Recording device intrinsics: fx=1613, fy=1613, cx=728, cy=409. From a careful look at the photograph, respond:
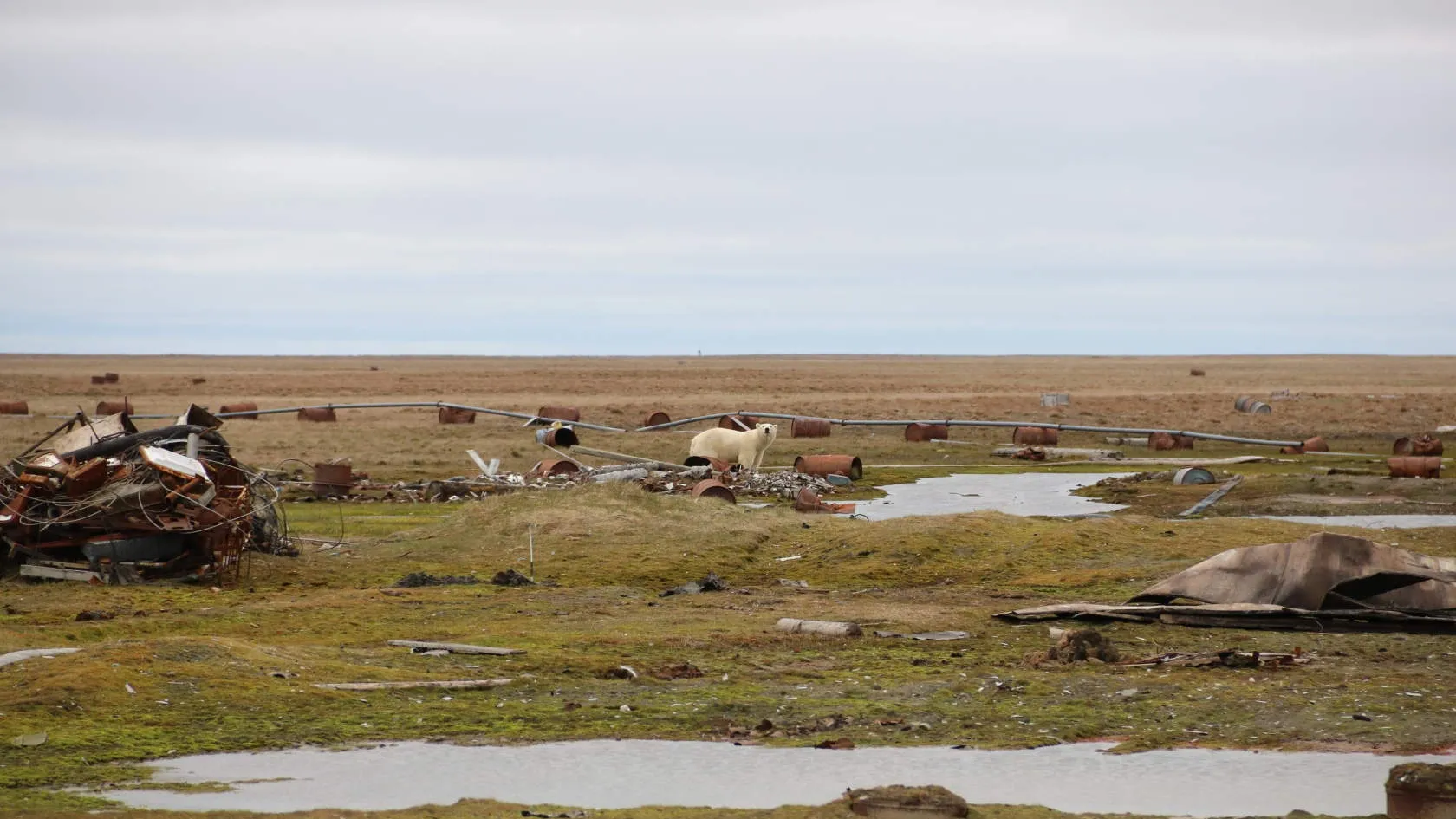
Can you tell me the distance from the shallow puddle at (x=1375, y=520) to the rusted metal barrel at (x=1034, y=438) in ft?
49.7

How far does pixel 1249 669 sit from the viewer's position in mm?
13023

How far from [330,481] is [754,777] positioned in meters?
21.4

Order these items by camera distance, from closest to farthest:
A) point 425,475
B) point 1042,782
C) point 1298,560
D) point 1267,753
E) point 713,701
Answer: point 1042,782
point 1267,753
point 713,701
point 1298,560
point 425,475

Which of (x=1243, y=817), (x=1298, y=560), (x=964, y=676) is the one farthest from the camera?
(x=1298, y=560)

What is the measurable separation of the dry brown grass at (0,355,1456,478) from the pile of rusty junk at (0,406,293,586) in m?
14.1

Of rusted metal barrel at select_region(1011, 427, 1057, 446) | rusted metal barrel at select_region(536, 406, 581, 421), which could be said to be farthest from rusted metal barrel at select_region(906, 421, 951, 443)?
rusted metal barrel at select_region(536, 406, 581, 421)

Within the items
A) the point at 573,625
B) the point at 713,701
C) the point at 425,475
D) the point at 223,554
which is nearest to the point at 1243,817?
the point at 713,701

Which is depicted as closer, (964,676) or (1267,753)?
(1267,753)

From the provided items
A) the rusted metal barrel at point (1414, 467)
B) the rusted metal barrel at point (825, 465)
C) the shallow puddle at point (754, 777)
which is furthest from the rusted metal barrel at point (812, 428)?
the shallow puddle at point (754, 777)

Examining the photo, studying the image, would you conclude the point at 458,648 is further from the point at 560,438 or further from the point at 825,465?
the point at 560,438

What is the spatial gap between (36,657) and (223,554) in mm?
7299

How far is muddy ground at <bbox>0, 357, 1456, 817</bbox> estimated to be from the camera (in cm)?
1088

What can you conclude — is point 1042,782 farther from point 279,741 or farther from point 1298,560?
point 1298,560

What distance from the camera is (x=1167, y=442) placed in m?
40.7
